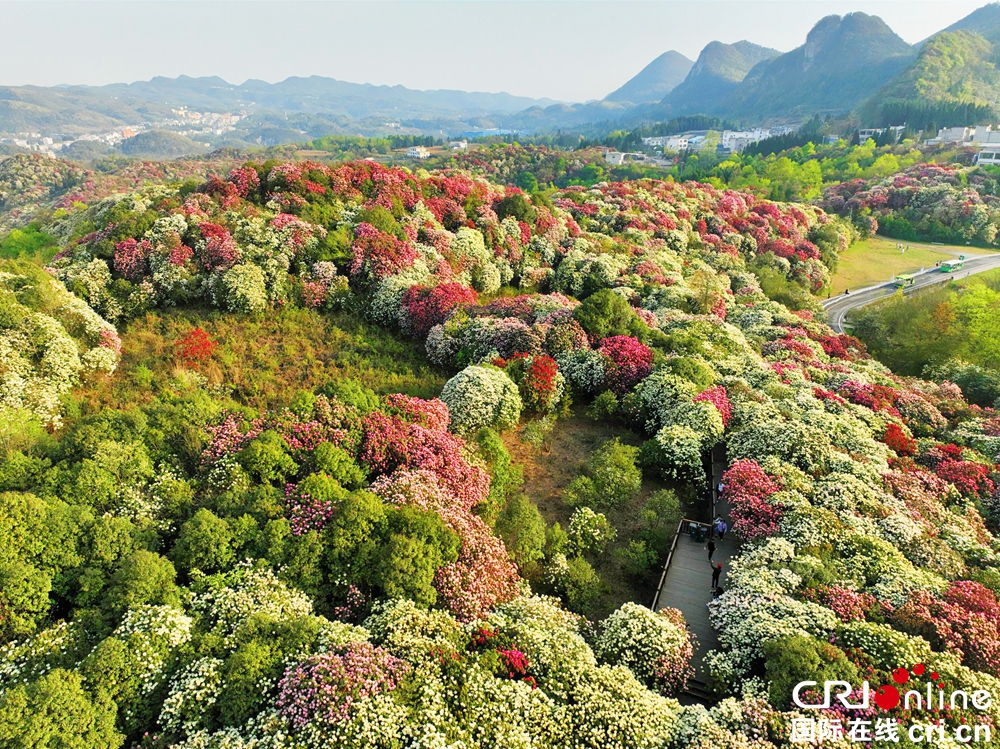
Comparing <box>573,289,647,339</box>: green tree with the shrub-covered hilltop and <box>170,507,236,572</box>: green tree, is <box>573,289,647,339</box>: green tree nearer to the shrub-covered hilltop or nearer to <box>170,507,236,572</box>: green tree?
the shrub-covered hilltop

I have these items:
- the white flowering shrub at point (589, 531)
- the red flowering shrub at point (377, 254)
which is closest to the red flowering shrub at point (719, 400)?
the white flowering shrub at point (589, 531)

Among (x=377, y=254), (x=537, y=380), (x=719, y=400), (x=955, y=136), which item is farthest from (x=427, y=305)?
(x=955, y=136)

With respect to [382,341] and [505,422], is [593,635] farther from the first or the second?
[382,341]

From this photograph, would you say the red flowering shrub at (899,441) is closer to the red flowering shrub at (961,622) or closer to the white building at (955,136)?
the red flowering shrub at (961,622)

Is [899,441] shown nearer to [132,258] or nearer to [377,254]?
[377,254]

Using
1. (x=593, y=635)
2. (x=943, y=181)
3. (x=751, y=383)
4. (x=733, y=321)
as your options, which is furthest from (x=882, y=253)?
(x=593, y=635)

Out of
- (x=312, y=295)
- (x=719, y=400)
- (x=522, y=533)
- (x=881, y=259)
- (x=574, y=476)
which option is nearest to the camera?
(x=522, y=533)
